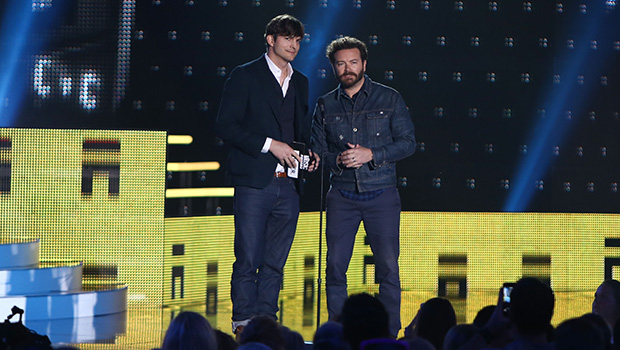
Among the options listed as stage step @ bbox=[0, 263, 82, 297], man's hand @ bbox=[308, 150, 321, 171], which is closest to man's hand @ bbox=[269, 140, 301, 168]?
man's hand @ bbox=[308, 150, 321, 171]

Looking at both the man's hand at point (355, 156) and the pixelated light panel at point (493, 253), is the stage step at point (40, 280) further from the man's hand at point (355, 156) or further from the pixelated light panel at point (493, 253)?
the man's hand at point (355, 156)

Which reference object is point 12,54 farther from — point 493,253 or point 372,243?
point 493,253

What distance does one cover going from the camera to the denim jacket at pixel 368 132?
458 centimetres

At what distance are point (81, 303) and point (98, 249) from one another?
74cm

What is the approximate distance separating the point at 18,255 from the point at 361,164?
2.70 m

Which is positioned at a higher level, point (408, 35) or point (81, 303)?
point (408, 35)

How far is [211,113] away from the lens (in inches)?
259

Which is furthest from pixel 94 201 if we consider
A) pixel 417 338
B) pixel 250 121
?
pixel 417 338

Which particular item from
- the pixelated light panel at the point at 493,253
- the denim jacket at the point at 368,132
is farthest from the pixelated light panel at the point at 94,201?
the denim jacket at the point at 368,132

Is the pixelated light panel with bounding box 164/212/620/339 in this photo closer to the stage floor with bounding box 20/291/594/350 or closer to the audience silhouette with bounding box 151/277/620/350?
the stage floor with bounding box 20/291/594/350

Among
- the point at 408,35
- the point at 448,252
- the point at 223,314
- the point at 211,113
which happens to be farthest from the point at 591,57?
the point at 223,314

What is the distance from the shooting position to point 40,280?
19.3 feet

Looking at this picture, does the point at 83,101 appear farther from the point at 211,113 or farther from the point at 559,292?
the point at 559,292

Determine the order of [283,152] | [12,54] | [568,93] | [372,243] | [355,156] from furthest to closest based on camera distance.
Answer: [568,93] → [12,54] → [372,243] → [355,156] → [283,152]
